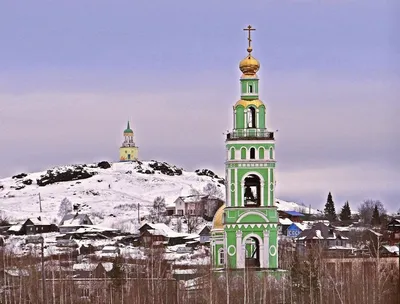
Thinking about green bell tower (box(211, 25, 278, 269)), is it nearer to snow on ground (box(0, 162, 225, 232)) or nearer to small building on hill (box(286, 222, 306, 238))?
small building on hill (box(286, 222, 306, 238))

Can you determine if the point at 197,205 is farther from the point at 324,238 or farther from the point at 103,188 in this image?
the point at 324,238

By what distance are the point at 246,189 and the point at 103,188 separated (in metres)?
67.8

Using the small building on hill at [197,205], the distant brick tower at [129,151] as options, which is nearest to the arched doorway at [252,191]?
the small building on hill at [197,205]

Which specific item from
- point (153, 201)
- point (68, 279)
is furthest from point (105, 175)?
point (68, 279)

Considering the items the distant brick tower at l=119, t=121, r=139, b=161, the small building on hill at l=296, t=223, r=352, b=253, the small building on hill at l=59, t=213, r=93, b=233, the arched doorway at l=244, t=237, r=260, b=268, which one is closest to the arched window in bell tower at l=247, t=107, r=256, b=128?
the arched doorway at l=244, t=237, r=260, b=268

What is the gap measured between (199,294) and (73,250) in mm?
24560

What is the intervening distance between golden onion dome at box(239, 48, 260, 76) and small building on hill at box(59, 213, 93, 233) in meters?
39.2

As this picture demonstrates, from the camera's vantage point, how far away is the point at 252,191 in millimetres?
32812

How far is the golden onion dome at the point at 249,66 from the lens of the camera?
32.9 metres

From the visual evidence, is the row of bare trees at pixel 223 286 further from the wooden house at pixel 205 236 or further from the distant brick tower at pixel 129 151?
the distant brick tower at pixel 129 151

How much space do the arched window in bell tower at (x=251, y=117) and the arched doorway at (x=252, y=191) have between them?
1186 millimetres

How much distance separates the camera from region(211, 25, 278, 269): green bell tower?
105 ft

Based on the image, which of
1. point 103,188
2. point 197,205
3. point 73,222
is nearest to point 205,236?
point 73,222

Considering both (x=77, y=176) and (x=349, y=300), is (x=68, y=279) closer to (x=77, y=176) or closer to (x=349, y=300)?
(x=349, y=300)
